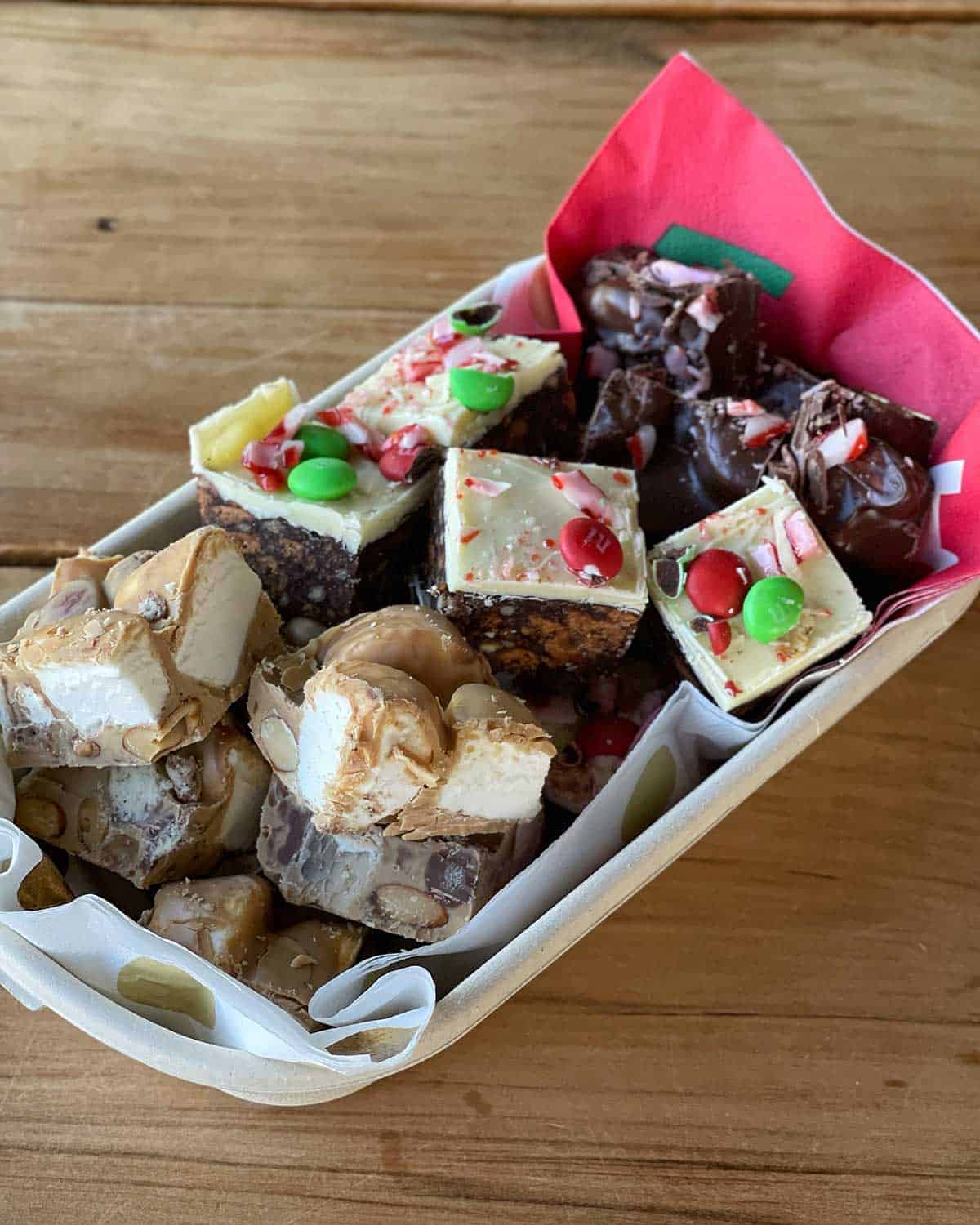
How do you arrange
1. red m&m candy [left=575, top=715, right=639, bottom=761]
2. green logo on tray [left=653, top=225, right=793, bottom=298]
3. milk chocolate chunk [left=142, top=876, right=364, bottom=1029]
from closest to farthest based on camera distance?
1. milk chocolate chunk [left=142, top=876, right=364, bottom=1029]
2. red m&m candy [left=575, top=715, right=639, bottom=761]
3. green logo on tray [left=653, top=225, right=793, bottom=298]

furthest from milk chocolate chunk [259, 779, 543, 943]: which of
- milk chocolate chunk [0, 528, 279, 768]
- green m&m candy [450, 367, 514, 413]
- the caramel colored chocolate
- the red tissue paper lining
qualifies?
the red tissue paper lining

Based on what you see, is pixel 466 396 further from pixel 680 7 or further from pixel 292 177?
pixel 680 7

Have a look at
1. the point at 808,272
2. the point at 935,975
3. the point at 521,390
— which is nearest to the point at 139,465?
the point at 521,390

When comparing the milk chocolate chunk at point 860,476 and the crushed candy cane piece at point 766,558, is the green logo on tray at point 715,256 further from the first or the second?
the crushed candy cane piece at point 766,558

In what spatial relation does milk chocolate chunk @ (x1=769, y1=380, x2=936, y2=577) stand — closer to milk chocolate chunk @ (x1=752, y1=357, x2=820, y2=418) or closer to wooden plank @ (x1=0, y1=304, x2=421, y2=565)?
milk chocolate chunk @ (x1=752, y1=357, x2=820, y2=418)

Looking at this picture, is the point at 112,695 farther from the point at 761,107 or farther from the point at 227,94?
the point at 761,107

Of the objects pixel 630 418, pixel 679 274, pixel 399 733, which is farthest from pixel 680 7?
pixel 399 733
